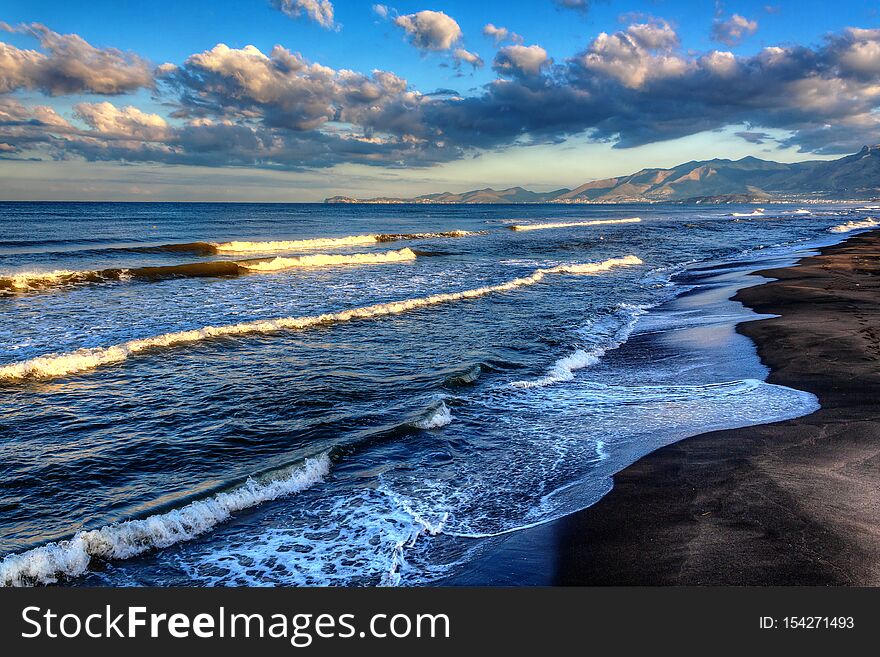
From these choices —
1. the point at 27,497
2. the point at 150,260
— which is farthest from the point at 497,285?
the point at 150,260

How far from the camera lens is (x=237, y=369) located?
12.1 metres

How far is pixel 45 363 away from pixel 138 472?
6446mm

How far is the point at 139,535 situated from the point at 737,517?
6251mm

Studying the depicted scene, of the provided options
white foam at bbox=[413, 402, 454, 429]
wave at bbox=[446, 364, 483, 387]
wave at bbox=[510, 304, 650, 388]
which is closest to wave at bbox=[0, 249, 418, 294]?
wave at bbox=[446, 364, 483, 387]

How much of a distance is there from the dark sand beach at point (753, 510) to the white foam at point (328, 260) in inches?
1153

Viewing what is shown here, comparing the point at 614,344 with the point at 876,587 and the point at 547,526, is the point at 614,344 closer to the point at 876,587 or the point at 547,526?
the point at 547,526

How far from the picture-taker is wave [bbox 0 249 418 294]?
24578 millimetres

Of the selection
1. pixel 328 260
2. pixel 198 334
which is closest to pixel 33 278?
pixel 198 334

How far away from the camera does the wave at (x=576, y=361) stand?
11522mm

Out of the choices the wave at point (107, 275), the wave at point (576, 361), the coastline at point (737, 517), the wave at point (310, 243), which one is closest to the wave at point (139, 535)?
the coastline at point (737, 517)

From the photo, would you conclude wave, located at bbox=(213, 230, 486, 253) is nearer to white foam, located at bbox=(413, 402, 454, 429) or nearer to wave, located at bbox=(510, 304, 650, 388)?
wave, located at bbox=(510, 304, 650, 388)

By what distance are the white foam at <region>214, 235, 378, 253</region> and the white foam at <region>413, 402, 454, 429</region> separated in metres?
37.8

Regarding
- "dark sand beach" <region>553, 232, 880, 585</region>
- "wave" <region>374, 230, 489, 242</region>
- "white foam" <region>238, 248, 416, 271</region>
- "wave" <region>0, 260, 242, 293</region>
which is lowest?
"dark sand beach" <region>553, 232, 880, 585</region>

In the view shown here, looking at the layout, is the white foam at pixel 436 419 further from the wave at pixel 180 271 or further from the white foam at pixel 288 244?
the white foam at pixel 288 244
